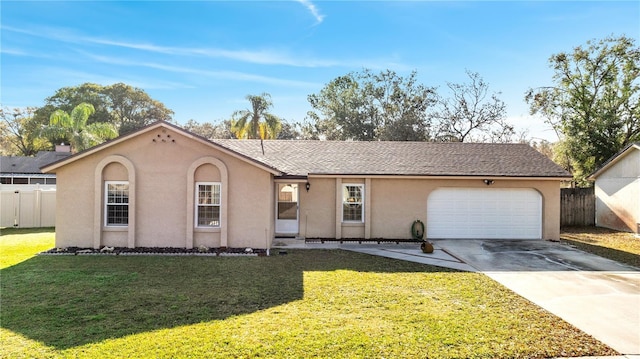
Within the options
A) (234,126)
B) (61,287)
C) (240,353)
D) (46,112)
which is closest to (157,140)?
(61,287)

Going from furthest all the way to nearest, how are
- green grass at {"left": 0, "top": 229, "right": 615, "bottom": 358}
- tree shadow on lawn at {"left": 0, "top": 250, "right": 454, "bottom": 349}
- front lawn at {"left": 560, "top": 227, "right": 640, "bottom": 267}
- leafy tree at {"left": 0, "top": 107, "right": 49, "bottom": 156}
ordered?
leafy tree at {"left": 0, "top": 107, "right": 49, "bottom": 156}, front lawn at {"left": 560, "top": 227, "right": 640, "bottom": 267}, tree shadow on lawn at {"left": 0, "top": 250, "right": 454, "bottom": 349}, green grass at {"left": 0, "top": 229, "right": 615, "bottom": 358}

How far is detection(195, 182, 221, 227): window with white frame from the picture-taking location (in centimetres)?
1248

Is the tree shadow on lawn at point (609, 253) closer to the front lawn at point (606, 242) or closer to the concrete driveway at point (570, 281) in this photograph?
the front lawn at point (606, 242)

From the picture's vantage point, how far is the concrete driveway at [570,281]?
21.3 feet

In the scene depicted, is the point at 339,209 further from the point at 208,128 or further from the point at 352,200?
the point at 208,128

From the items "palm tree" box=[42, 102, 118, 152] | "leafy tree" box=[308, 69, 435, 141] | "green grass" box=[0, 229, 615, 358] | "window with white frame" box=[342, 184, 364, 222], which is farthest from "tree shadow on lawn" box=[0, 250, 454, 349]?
"leafy tree" box=[308, 69, 435, 141]

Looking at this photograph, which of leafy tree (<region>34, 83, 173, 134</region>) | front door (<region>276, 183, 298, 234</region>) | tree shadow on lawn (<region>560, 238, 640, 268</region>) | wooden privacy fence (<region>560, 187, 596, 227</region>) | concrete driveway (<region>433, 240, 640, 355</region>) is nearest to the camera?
concrete driveway (<region>433, 240, 640, 355</region>)

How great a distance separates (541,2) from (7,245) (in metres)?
20.9

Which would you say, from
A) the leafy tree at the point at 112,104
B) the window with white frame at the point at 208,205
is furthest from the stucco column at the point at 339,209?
the leafy tree at the point at 112,104

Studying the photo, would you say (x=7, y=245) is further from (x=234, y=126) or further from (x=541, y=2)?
(x=541, y=2)

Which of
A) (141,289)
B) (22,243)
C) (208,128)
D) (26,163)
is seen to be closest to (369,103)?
(208,128)

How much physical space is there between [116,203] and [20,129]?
4541 cm

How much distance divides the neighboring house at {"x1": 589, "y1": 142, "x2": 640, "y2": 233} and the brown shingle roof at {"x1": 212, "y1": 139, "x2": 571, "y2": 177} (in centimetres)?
478

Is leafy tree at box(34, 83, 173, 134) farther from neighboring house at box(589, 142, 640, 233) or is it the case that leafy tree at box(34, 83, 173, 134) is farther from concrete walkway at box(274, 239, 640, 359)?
neighboring house at box(589, 142, 640, 233)
